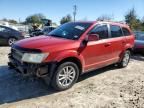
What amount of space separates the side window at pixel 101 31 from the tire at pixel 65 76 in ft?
4.39

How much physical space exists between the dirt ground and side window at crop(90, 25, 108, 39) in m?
1.30

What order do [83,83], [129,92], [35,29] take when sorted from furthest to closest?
1. [35,29]
2. [83,83]
3. [129,92]

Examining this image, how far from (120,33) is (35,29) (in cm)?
1223

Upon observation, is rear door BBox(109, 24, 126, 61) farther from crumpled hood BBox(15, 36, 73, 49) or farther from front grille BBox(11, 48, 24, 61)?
front grille BBox(11, 48, 24, 61)

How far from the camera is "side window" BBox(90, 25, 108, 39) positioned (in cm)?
638

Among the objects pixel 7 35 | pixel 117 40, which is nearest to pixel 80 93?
pixel 117 40

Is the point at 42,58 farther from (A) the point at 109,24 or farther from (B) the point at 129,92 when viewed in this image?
(A) the point at 109,24

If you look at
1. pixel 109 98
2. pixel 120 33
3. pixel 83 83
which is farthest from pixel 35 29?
pixel 109 98

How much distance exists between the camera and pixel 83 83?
6.18 meters

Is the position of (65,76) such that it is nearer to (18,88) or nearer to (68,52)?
(68,52)

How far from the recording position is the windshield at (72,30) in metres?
6.02

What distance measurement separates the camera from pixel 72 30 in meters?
6.32

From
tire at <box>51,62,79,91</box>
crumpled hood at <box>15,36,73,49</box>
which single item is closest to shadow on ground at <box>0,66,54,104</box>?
tire at <box>51,62,79,91</box>

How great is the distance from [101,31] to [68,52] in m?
1.72
